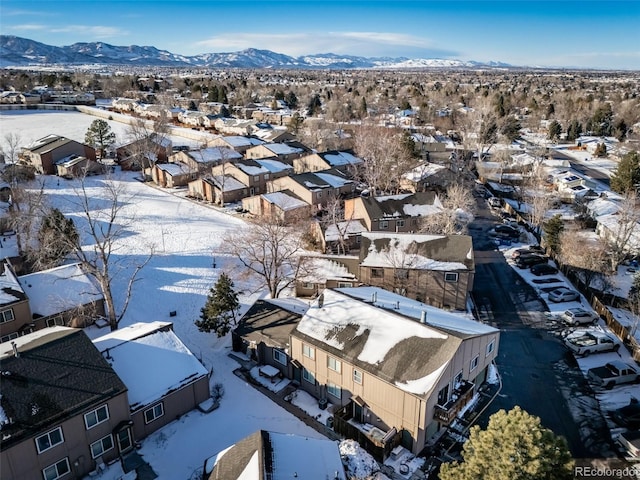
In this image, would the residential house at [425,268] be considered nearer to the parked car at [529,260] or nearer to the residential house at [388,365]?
the residential house at [388,365]

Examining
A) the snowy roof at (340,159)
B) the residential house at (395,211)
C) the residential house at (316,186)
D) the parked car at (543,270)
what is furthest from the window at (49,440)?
the snowy roof at (340,159)

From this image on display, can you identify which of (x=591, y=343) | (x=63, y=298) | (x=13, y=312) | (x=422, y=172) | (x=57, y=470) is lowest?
(x=57, y=470)

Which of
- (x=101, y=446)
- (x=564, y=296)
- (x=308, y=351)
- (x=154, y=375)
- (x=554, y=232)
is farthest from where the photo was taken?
(x=554, y=232)

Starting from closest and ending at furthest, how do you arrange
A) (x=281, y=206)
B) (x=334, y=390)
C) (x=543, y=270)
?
(x=334, y=390), (x=543, y=270), (x=281, y=206)

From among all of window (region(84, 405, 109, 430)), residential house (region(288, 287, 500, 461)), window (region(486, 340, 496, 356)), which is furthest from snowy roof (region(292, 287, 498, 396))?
window (region(84, 405, 109, 430))

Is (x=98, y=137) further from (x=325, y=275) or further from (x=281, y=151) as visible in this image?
(x=325, y=275)

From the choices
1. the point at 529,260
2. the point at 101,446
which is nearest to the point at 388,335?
the point at 101,446

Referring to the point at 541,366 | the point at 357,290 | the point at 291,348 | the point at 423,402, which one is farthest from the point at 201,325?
Result: the point at 541,366

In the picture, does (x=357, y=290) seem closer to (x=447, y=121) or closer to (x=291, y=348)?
(x=291, y=348)
